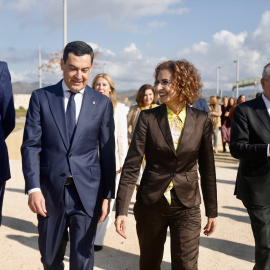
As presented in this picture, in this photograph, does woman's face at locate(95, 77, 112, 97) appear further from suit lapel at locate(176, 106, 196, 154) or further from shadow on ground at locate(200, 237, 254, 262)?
shadow on ground at locate(200, 237, 254, 262)

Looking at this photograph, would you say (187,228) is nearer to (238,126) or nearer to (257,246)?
(257,246)

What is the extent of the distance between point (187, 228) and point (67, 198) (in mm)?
928

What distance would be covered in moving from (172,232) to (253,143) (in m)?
1.15

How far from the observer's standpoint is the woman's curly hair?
3244 mm

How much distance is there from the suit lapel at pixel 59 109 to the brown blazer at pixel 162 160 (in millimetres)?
512

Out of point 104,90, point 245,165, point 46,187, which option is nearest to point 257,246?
point 245,165

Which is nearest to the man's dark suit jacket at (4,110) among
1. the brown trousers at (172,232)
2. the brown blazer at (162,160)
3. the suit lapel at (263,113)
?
the brown blazer at (162,160)

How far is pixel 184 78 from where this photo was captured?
3250 millimetres

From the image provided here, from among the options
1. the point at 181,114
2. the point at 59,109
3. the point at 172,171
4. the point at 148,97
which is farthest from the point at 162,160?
the point at 148,97

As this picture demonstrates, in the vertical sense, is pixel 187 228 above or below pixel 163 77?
below

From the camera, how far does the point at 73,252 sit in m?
3.24

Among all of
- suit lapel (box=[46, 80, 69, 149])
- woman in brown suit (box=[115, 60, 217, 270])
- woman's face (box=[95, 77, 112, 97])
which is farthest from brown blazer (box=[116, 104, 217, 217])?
woman's face (box=[95, 77, 112, 97])

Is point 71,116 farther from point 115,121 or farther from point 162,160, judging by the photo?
point 115,121

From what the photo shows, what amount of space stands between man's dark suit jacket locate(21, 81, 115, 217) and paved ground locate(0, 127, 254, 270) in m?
1.75
